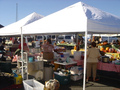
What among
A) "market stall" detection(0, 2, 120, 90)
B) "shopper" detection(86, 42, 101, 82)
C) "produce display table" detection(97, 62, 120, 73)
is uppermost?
"market stall" detection(0, 2, 120, 90)

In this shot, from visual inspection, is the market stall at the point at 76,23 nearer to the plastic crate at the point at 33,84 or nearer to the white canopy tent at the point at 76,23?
the white canopy tent at the point at 76,23

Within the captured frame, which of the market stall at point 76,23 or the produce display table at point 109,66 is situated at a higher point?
the market stall at point 76,23

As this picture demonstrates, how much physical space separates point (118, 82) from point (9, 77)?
439cm

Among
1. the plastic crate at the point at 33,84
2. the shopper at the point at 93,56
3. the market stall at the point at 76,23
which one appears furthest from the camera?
the shopper at the point at 93,56

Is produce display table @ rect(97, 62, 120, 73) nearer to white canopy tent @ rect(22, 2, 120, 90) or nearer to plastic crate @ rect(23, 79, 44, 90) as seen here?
white canopy tent @ rect(22, 2, 120, 90)

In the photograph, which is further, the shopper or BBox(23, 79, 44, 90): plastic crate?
the shopper

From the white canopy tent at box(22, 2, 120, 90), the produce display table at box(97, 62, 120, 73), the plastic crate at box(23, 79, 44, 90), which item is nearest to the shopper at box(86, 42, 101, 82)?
the produce display table at box(97, 62, 120, 73)

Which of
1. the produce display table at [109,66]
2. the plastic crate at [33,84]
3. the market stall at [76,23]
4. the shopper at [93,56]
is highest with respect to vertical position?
the market stall at [76,23]

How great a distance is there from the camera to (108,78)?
545 centimetres

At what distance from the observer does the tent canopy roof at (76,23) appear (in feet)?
10.5

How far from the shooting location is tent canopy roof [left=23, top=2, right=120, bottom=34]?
3213 mm

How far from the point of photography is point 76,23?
3258 millimetres

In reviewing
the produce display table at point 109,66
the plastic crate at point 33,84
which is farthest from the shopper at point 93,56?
the plastic crate at point 33,84

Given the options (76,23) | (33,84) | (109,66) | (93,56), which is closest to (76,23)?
(76,23)
